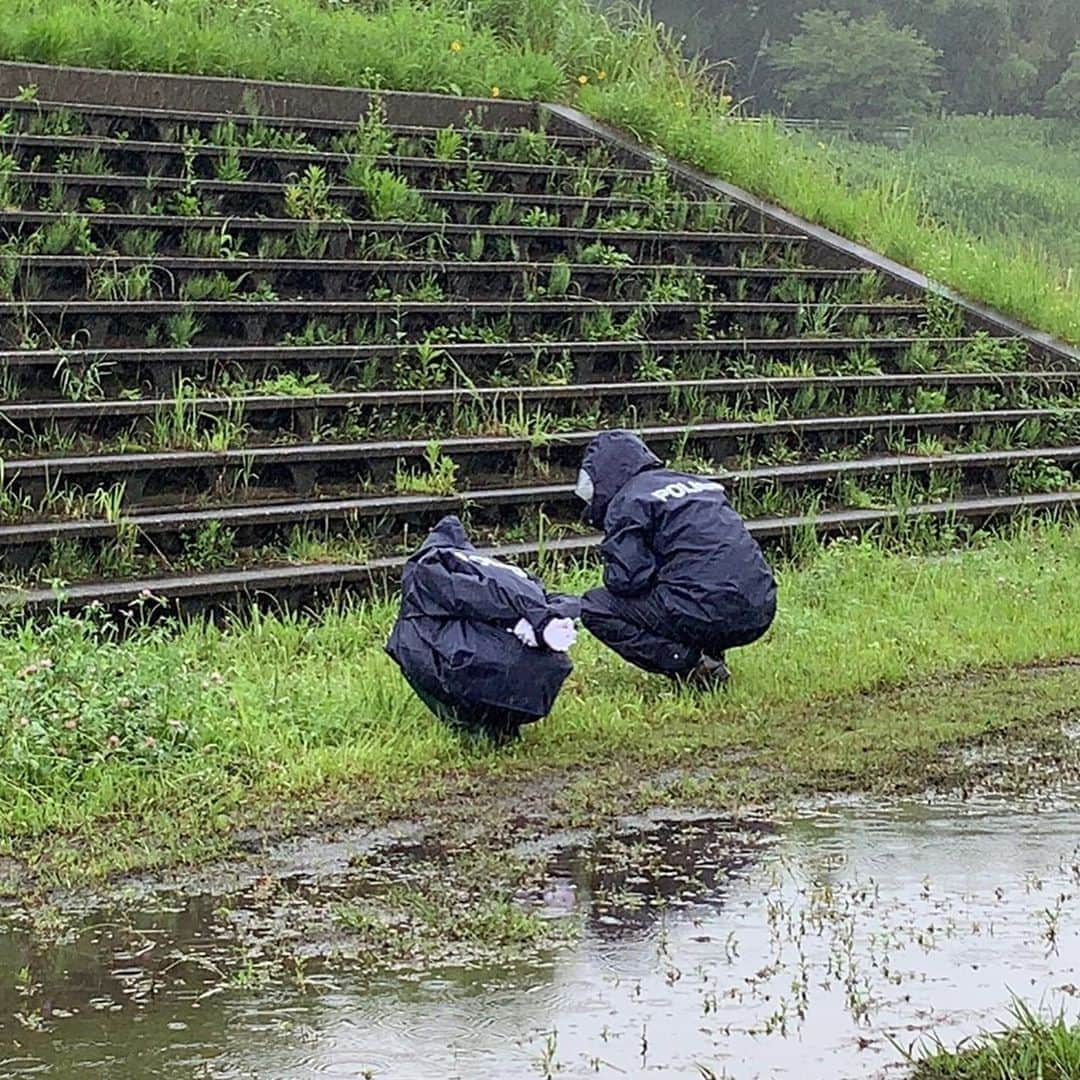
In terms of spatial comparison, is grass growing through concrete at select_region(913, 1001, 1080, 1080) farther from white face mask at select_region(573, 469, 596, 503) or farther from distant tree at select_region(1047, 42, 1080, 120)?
distant tree at select_region(1047, 42, 1080, 120)

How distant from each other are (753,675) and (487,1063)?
150 inches

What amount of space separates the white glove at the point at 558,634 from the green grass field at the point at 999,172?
11.3m

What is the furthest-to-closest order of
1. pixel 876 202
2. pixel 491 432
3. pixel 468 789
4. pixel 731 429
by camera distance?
1. pixel 876 202
2. pixel 731 429
3. pixel 491 432
4. pixel 468 789

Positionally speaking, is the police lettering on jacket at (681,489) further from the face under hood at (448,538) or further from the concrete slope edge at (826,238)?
the concrete slope edge at (826,238)

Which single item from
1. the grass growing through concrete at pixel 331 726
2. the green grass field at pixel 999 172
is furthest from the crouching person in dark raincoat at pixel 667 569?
the green grass field at pixel 999 172

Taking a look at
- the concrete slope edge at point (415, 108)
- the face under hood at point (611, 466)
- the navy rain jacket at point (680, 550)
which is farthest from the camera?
the concrete slope edge at point (415, 108)

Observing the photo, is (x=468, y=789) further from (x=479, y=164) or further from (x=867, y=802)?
(x=479, y=164)

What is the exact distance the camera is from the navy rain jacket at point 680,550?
7.15 meters

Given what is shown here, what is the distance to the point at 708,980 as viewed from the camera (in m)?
4.57

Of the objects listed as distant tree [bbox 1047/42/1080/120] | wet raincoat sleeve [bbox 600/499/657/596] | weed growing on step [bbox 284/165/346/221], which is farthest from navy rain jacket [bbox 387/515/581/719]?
distant tree [bbox 1047/42/1080/120]

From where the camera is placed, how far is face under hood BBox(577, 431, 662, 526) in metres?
7.36

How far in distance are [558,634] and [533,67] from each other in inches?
398

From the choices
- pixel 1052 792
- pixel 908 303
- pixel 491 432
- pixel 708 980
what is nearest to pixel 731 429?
pixel 491 432

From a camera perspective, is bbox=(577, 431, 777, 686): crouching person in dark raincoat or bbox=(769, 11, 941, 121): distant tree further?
bbox=(769, 11, 941, 121): distant tree
